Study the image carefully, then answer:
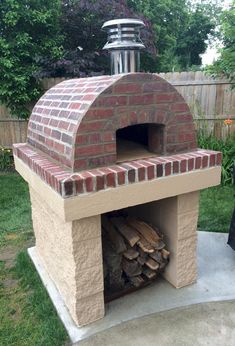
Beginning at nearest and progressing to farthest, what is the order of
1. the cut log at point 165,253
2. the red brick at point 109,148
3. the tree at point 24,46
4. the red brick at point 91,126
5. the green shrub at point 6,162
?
the red brick at point 91,126
the red brick at point 109,148
the cut log at point 165,253
the tree at point 24,46
the green shrub at point 6,162

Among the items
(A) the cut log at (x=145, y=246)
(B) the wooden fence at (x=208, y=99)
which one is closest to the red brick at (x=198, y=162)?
(A) the cut log at (x=145, y=246)

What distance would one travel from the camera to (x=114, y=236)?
262 cm

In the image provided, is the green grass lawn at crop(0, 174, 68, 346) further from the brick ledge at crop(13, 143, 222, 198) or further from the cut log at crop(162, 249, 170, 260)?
the brick ledge at crop(13, 143, 222, 198)

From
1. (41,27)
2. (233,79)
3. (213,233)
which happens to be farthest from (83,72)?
(213,233)

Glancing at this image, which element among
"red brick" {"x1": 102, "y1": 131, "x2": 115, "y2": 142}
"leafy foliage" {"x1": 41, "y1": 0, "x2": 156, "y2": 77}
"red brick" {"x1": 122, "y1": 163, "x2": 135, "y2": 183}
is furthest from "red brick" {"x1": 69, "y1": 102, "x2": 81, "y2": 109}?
"leafy foliage" {"x1": 41, "y1": 0, "x2": 156, "y2": 77}

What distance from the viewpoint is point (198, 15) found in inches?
722

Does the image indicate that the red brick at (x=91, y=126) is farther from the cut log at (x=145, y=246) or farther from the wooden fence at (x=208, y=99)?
the wooden fence at (x=208, y=99)

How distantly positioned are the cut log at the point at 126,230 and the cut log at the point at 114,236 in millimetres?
35

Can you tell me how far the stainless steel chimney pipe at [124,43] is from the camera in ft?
7.77

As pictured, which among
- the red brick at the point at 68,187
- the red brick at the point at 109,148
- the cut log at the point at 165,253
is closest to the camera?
the red brick at the point at 68,187

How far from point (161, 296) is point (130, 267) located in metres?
0.34

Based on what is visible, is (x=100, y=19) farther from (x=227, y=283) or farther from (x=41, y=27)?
(x=227, y=283)

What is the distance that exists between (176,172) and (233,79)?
3719 mm

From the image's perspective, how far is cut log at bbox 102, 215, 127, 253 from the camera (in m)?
2.54
